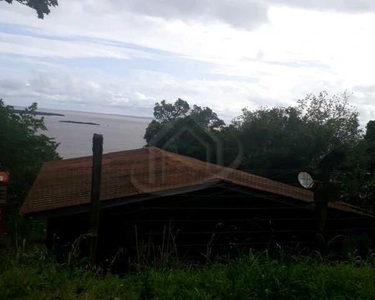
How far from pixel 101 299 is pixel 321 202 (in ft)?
11.5

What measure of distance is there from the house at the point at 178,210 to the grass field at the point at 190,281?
3545mm

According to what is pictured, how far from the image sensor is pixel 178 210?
10797mm

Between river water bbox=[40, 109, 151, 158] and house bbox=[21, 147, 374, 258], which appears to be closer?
house bbox=[21, 147, 374, 258]

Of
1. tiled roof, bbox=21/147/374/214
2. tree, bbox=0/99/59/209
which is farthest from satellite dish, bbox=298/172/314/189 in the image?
tree, bbox=0/99/59/209

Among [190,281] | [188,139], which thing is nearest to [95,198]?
[190,281]

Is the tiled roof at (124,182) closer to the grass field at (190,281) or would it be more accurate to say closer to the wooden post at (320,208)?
the wooden post at (320,208)

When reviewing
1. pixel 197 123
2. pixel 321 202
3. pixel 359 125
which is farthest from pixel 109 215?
pixel 359 125

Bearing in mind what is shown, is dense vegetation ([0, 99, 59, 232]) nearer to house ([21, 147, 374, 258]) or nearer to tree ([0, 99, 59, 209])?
tree ([0, 99, 59, 209])

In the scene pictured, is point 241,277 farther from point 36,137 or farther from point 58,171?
point 36,137

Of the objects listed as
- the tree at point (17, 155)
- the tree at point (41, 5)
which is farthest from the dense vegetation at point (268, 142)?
the tree at point (41, 5)

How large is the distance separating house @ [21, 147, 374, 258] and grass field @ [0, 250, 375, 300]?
3.55 metres

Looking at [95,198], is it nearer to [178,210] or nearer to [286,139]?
[178,210]

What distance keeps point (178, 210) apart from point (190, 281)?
5.84 metres

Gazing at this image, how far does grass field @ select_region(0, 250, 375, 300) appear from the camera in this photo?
459cm
